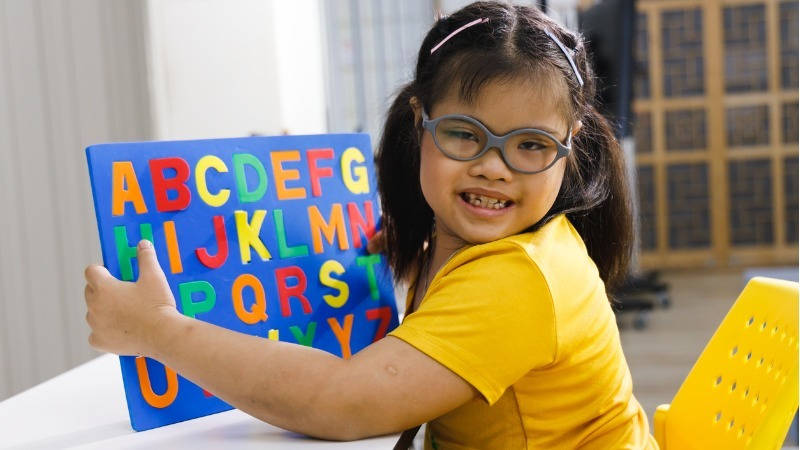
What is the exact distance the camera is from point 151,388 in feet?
3.00

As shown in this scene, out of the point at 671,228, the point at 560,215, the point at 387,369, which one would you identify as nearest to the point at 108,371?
the point at 387,369

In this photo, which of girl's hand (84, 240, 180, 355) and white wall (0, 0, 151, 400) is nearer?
girl's hand (84, 240, 180, 355)

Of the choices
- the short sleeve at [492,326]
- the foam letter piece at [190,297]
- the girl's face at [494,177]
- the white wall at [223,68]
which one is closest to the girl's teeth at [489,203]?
the girl's face at [494,177]

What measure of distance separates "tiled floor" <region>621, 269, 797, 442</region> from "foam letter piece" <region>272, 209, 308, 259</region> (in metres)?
1.95

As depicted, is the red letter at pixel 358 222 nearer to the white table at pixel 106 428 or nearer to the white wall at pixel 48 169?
the white table at pixel 106 428

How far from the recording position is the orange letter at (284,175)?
3.45 ft

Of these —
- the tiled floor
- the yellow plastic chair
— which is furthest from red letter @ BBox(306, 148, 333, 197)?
the tiled floor

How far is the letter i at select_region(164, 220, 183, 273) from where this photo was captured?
0.95m

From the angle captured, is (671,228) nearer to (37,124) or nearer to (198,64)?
(198,64)

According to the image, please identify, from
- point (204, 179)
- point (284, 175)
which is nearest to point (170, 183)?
point (204, 179)

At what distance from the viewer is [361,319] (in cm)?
108

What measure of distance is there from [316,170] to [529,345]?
401 millimetres

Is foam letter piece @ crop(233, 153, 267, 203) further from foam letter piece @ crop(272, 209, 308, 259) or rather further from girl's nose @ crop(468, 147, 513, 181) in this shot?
girl's nose @ crop(468, 147, 513, 181)

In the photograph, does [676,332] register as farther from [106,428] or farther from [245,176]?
→ [106,428]
